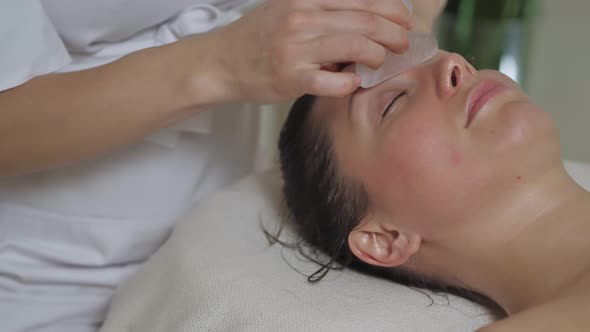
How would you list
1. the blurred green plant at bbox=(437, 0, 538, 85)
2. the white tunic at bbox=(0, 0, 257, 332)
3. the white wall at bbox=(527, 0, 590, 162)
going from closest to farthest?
the white tunic at bbox=(0, 0, 257, 332) → the white wall at bbox=(527, 0, 590, 162) → the blurred green plant at bbox=(437, 0, 538, 85)

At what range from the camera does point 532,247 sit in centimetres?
94

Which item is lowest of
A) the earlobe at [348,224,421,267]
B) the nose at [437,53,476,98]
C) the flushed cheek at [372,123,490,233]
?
the earlobe at [348,224,421,267]

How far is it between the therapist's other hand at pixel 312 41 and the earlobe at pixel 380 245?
10.0 inches

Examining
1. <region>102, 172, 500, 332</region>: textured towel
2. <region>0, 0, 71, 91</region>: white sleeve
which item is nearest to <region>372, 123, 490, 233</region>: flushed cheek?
<region>102, 172, 500, 332</region>: textured towel

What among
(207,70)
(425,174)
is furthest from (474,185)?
(207,70)

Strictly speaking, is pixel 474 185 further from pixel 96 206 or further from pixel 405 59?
pixel 96 206

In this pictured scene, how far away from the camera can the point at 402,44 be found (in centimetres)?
90

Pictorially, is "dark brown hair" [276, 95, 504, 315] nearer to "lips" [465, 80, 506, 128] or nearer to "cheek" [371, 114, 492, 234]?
"cheek" [371, 114, 492, 234]

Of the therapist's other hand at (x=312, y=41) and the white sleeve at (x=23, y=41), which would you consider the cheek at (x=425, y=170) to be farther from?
the white sleeve at (x=23, y=41)

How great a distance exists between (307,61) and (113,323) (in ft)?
1.72

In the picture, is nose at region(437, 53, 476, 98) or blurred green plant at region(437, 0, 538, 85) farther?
blurred green plant at region(437, 0, 538, 85)

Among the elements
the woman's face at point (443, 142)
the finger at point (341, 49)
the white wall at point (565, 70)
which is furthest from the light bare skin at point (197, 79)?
the white wall at point (565, 70)

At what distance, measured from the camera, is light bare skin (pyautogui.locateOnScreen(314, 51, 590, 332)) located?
0.94 metres

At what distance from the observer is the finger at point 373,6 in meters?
0.88
